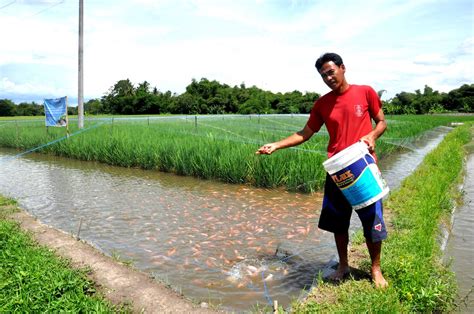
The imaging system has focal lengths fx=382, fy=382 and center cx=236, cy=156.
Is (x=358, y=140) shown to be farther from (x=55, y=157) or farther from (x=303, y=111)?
(x=303, y=111)

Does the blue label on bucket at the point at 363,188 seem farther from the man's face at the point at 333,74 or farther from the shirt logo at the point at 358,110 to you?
the man's face at the point at 333,74

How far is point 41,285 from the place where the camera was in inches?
97.0

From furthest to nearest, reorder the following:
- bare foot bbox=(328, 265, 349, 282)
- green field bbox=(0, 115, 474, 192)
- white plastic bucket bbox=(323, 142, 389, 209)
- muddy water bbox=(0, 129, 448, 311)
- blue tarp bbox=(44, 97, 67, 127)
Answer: blue tarp bbox=(44, 97, 67, 127), green field bbox=(0, 115, 474, 192), muddy water bbox=(0, 129, 448, 311), bare foot bbox=(328, 265, 349, 282), white plastic bucket bbox=(323, 142, 389, 209)

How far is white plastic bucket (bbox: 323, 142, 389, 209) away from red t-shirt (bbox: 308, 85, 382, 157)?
19cm

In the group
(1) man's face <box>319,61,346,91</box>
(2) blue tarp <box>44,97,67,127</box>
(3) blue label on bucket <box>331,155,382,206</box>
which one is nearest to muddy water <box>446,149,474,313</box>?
(3) blue label on bucket <box>331,155,382,206</box>

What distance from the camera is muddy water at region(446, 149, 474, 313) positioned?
8.83ft

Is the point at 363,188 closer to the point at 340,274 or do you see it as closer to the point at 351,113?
the point at 351,113

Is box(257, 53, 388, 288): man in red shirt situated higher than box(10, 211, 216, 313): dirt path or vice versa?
box(257, 53, 388, 288): man in red shirt

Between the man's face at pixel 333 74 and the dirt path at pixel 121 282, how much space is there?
158 cm

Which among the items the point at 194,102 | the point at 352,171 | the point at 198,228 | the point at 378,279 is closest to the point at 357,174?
the point at 352,171

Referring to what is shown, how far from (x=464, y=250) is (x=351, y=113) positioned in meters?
2.22

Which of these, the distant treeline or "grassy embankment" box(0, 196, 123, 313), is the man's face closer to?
"grassy embankment" box(0, 196, 123, 313)

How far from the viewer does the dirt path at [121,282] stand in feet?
7.67

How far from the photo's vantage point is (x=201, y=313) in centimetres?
225
